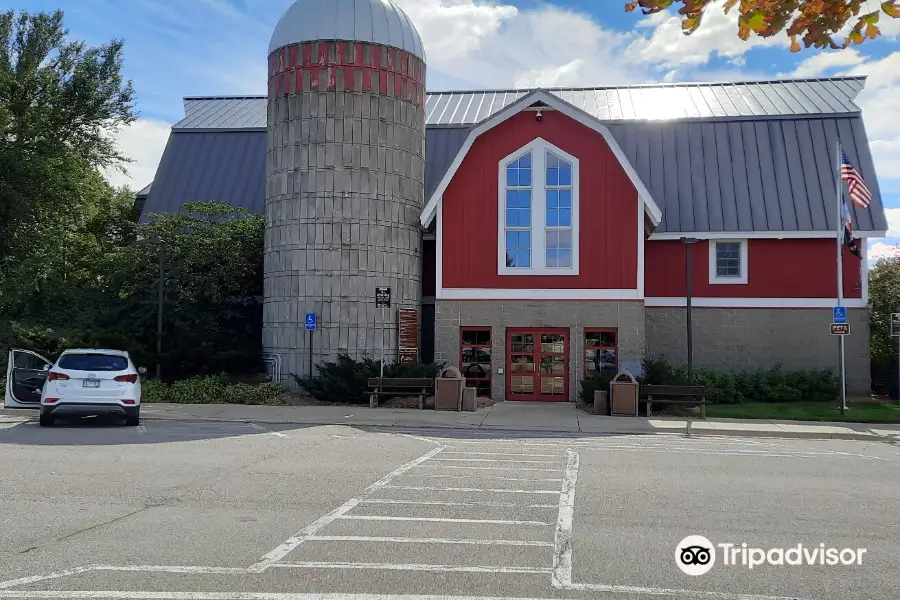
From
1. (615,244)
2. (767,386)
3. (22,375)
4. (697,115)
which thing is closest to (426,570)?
(22,375)

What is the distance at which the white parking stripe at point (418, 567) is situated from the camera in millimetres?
6387

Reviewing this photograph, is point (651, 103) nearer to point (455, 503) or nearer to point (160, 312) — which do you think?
point (160, 312)

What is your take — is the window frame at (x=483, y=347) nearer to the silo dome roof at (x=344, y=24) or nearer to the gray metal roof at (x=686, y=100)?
the silo dome roof at (x=344, y=24)

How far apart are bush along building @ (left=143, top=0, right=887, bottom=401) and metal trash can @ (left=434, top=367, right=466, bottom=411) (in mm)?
2869

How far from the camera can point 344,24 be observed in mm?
24703

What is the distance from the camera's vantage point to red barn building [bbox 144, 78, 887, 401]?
2359 centimetres

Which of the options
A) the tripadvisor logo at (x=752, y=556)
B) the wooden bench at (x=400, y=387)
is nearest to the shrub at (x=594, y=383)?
the wooden bench at (x=400, y=387)

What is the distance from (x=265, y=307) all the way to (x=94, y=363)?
9.16 metres

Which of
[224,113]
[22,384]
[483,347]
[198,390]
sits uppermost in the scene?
[224,113]

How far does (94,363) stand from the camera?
16.5 metres

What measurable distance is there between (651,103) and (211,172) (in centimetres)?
1764

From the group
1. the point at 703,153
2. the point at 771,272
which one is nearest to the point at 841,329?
the point at 771,272

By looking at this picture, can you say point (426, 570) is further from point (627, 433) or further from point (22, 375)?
point (22, 375)

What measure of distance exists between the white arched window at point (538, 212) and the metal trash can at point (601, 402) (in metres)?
4.37
